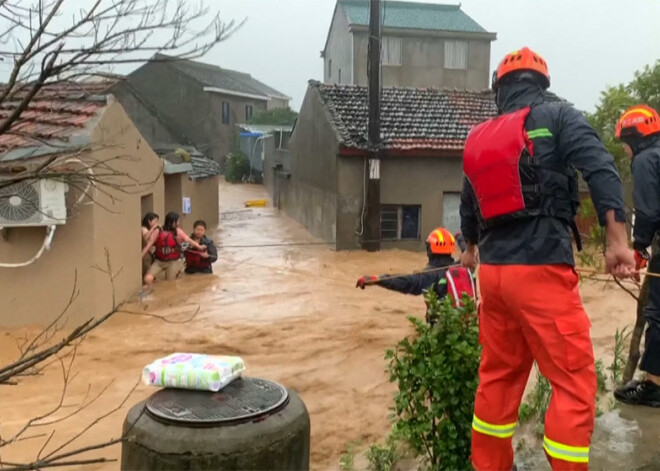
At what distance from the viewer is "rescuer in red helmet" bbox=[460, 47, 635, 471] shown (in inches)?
115

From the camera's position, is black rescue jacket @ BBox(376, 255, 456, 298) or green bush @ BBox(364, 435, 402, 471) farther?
black rescue jacket @ BBox(376, 255, 456, 298)

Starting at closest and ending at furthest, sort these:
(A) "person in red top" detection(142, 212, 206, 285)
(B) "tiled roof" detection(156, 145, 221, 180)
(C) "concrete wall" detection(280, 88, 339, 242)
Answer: (A) "person in red top" detection(142, 212, 206, 285)
(B) "tiled roof" detection(156, 145, 221, 180)
(C) "concrete wall" detection(280, 88, 339, 242)

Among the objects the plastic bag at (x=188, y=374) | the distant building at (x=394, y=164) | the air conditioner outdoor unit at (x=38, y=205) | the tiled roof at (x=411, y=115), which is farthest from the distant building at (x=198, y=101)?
the plastic bag at (x=188, y=374)

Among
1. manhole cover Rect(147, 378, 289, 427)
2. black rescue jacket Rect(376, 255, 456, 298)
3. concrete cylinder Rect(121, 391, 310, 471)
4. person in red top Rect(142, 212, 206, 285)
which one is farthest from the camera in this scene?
person in red top Rect(142, 212, 206, 285)

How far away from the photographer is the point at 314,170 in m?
19.7

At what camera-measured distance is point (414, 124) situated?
1764cm

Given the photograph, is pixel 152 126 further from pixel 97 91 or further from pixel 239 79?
pixel 97 91

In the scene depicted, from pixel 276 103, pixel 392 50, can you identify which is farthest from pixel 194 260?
pixel 276 103

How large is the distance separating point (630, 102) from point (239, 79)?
131 ft

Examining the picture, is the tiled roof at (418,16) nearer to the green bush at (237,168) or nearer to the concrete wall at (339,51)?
the concrete wall at (339,51)

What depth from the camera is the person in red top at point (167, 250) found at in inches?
436

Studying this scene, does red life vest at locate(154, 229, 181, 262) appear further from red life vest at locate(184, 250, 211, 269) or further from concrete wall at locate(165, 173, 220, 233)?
concrete wall at locate(165, 173, 220, 233)

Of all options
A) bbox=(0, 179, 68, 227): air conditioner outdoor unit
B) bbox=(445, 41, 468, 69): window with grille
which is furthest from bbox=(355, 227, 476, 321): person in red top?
bbox=(445, 41, 468, 69): window with grille

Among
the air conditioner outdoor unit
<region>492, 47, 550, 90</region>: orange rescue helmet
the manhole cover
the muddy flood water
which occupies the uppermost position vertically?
<region>492, 47, 550, 90</region>: orange rescue helmet
